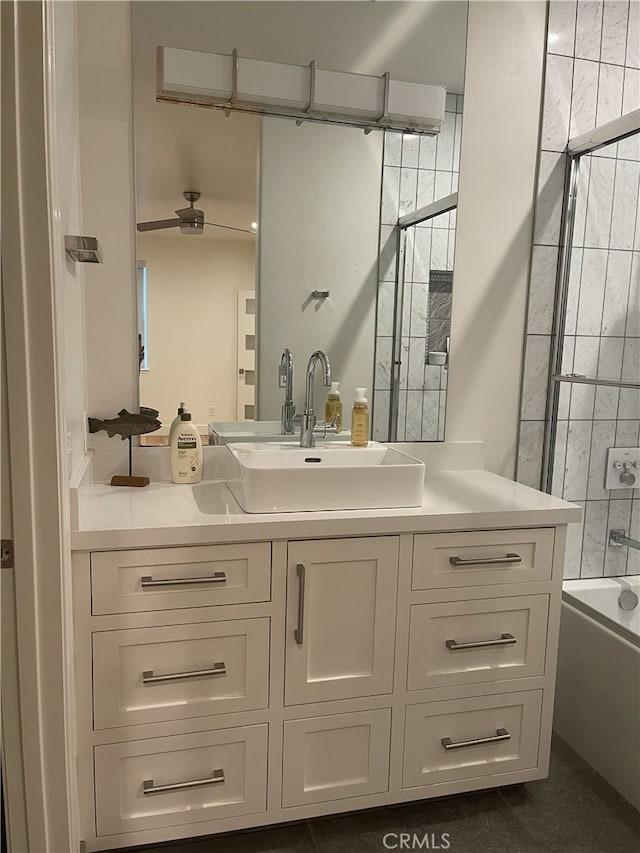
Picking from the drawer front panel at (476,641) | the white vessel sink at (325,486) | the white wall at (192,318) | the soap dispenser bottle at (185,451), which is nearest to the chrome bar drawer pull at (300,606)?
the white vessel sink at (325,486)

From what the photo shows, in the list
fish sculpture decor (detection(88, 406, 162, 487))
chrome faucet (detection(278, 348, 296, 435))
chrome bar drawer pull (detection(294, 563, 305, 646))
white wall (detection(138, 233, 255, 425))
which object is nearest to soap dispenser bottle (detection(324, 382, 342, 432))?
chrome faucet (detection(278, 348, 296, 435))

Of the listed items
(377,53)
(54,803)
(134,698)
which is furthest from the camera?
(377,53)

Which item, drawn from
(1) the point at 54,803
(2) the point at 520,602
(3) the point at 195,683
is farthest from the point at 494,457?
(1) the point at 54,803

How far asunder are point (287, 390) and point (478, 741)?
1.10 m

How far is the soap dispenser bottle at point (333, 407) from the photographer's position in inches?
82.9

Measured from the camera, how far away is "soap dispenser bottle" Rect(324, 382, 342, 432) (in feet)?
6.91

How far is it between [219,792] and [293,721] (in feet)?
0.78

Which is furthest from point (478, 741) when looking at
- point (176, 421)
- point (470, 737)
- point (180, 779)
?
point (176, 421)

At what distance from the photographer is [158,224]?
6.27 feet

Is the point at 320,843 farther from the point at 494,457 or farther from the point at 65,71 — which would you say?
the point at 65,71

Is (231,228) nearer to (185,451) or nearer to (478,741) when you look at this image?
(185,451)

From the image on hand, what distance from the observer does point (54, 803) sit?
1298 millimetres

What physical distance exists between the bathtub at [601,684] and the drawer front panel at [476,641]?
0.27m

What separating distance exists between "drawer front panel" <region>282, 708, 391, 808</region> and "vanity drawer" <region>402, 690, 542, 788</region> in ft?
0.24
